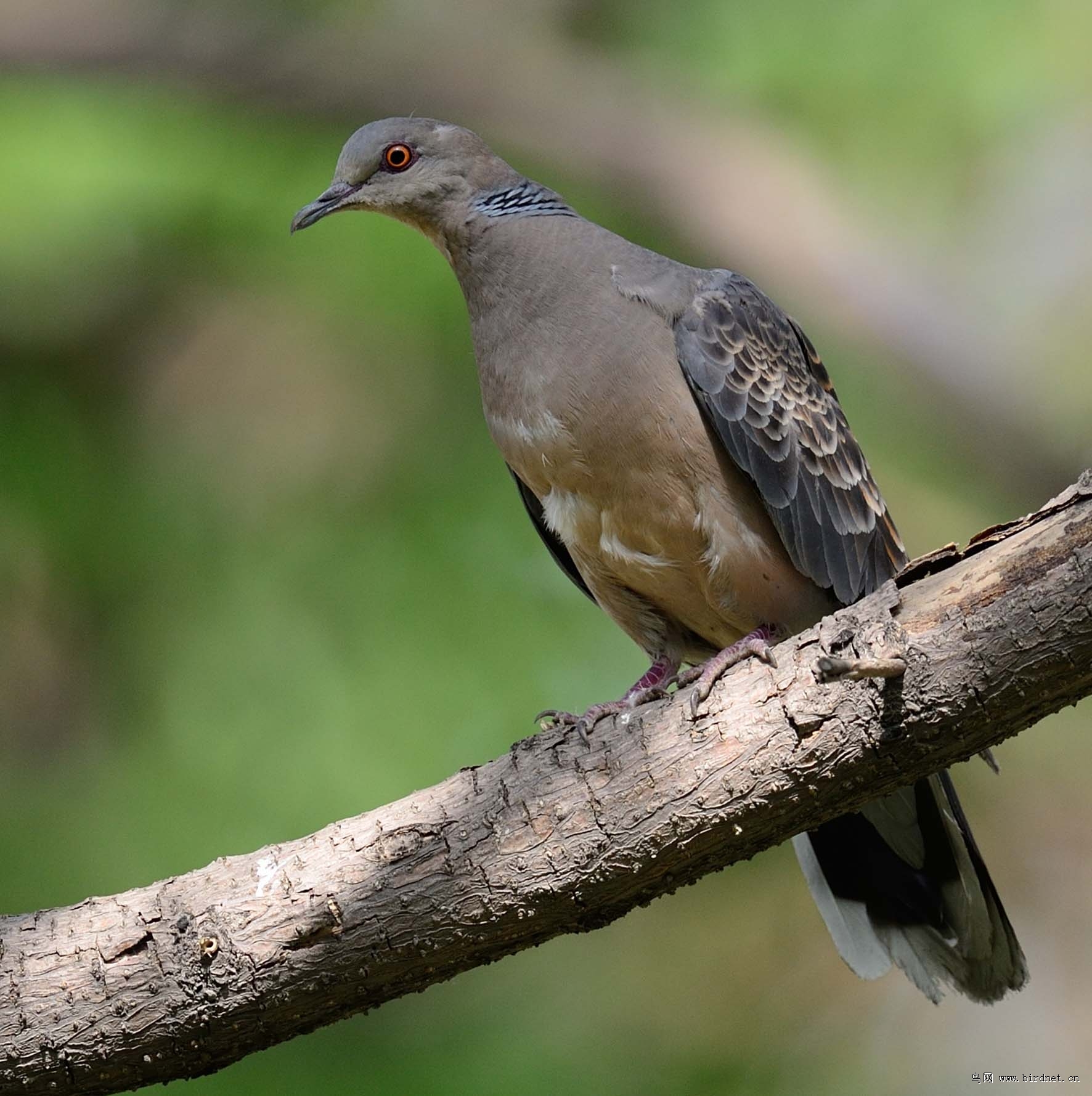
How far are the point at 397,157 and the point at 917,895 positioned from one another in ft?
9.93

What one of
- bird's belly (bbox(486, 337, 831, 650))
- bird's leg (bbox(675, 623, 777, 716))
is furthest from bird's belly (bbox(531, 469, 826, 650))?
bird's leg (bbox(675, 623, 777, 716))

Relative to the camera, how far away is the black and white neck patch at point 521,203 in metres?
4.54

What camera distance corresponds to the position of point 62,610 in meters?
6.60

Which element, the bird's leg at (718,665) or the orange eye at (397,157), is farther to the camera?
the orange eye at (397,157)

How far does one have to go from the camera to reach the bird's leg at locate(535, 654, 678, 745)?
10.7ft

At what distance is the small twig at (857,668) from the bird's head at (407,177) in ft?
8.47

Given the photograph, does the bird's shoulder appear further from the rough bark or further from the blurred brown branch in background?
the blurred brown branch in background

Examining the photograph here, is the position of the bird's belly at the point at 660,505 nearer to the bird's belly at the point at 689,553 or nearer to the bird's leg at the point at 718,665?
the bird's belly at the point at 689,553

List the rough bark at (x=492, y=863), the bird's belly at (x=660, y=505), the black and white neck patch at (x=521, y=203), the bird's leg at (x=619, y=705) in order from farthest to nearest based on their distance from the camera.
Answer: the black and white neck patch at (x=521, y=203)
the bird's belly at (x=660, y=505)
the bird's leg at (x=619, y=705)
the rough bark at (x=492, y=863)

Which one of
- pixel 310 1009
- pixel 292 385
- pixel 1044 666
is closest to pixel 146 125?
pixel 292 385

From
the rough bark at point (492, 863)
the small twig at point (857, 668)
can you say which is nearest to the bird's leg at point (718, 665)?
the rough bark at point (492, 863)

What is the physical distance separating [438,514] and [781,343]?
2.66 m

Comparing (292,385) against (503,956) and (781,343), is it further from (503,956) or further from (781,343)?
(503,956)

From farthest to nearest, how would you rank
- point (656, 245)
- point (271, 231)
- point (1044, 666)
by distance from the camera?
1. point (656, 245)
2. point (271, 231)
3. point (1044, 666)
